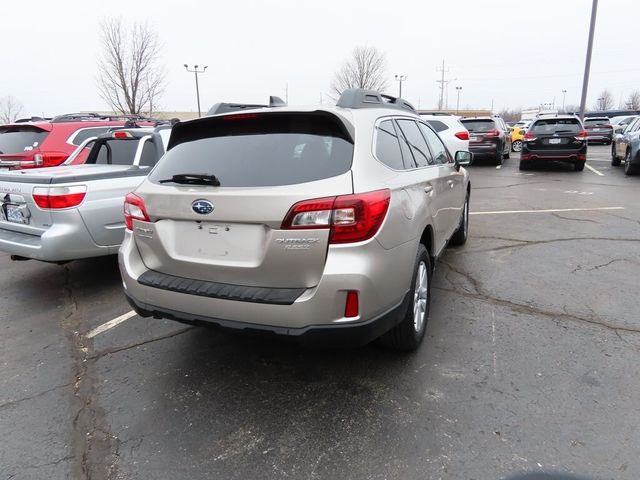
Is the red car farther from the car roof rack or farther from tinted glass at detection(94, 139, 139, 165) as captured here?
the car roof rack

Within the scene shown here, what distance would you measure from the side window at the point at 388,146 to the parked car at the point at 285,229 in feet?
0.05

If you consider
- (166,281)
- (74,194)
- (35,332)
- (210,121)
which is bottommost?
(35,332)

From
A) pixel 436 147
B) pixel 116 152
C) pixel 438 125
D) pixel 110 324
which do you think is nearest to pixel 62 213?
pixel 110 324

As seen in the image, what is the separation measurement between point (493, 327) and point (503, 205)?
6.01 meters

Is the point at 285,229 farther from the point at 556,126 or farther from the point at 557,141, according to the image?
the point at 556,126

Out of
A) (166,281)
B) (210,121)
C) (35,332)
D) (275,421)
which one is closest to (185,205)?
(166,281)

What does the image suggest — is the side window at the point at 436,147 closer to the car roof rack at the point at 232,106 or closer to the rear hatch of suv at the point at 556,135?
the car roof rack at the point at 232,106

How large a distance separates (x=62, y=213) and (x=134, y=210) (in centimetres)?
169

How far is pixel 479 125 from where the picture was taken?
15375 mm

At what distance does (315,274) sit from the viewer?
248 cm

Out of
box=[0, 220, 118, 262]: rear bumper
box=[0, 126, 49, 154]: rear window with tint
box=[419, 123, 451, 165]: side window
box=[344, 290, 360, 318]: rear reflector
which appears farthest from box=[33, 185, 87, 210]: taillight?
box=[0, 126, 49, 154]: rear window with tint

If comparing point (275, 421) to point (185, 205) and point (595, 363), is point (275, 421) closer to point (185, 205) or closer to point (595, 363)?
point (185, 205)

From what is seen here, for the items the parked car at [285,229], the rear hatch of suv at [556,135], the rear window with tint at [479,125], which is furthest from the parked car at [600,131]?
the parked car at [285,229]

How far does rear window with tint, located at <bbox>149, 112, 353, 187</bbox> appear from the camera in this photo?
8.65 feet
